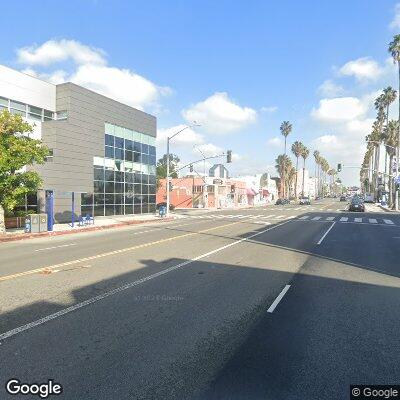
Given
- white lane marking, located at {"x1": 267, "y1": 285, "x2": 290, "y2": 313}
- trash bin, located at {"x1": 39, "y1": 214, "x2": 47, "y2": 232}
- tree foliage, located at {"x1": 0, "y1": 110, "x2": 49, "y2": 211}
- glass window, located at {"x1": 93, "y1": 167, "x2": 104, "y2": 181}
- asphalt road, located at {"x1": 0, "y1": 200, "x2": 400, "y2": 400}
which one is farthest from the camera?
glass window, located at {"x1": 93, "y1": 167, "x2": 104, "y2": 181}

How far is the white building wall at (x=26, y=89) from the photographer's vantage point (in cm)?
2912

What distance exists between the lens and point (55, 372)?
4.96 m

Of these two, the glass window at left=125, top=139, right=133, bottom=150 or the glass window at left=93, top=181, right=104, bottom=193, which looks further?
Result: the glass window at left=125, top=139, right=133, bottom=150

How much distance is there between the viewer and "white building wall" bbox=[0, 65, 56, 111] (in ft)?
95.6

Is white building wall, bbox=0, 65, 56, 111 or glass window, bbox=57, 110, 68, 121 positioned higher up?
white building wall, bbox=0, 65, 56, 111

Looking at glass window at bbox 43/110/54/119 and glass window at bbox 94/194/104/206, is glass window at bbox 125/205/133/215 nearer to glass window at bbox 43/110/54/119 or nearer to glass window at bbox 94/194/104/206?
glass window at bbox 94/194/104/206

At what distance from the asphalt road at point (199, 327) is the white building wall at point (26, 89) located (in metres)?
20.3

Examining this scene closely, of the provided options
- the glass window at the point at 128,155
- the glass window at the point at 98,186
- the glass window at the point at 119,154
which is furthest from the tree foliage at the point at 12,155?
the glass window at the point at 128,155

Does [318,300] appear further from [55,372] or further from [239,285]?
[55,372]

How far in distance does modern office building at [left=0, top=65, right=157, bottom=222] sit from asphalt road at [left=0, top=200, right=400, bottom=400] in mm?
19323

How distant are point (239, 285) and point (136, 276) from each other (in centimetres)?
281

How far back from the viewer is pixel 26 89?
3112 cm

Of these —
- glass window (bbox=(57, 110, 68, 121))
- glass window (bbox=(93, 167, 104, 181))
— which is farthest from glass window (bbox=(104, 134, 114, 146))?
glass window (bbox=(57, 110, 68, 121))

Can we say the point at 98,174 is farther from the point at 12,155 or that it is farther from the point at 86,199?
the point at 12,155
